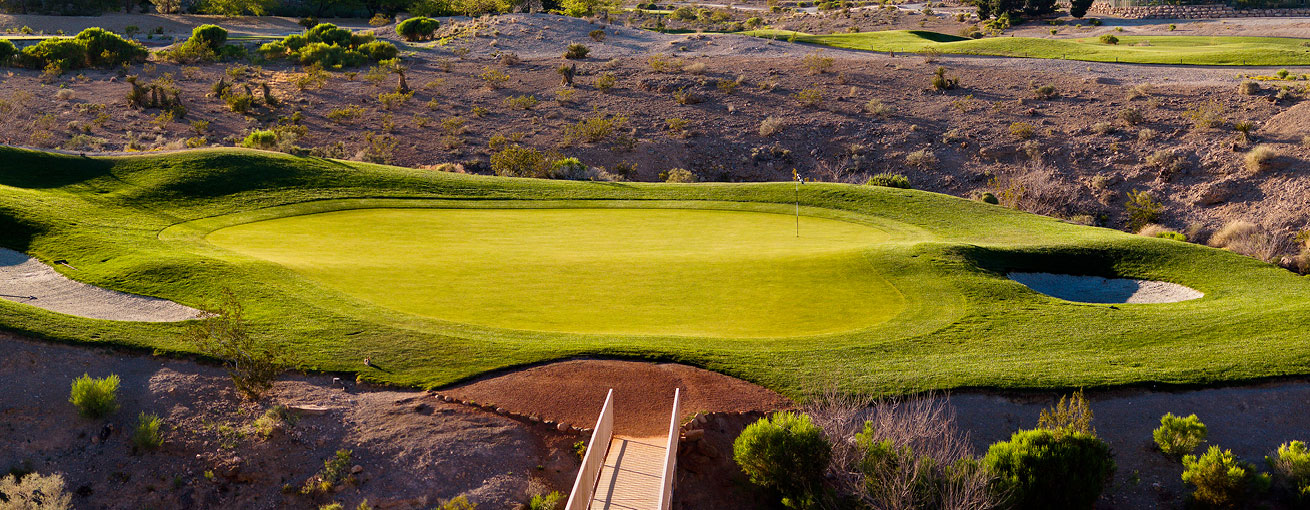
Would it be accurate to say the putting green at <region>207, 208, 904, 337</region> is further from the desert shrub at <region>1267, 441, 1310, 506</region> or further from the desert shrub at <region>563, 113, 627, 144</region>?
the desert shrub at <region>563, 113, 627, 144</region>

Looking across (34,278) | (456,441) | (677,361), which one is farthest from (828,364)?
(34,278)

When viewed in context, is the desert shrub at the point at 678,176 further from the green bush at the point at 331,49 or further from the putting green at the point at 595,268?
the green bush at the point at 331,49

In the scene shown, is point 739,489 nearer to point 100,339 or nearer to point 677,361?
point 677,361

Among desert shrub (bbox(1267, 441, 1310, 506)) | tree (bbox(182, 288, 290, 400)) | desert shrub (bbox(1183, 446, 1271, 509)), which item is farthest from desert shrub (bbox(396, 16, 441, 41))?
desert shrub (bbox(1267, 441, 1310, 506))

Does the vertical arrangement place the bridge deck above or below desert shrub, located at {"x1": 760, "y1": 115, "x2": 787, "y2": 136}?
below

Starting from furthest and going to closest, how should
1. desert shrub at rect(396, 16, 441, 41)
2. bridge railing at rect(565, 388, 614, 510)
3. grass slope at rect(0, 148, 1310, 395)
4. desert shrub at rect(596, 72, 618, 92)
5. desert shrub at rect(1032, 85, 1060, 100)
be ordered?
1. desert shrub at rect(396, 16, 441, 41)
2. desert shrub at rect(596, 72, 618, 92)
3. desert shrub at rect(1032, 85, 1060, 100)
4. grass slope at rect(0, 148, 1310, 395)
5. bridge railing at rect(565, 388, 614, 510)

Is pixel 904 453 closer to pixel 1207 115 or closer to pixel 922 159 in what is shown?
pixel 922 159
